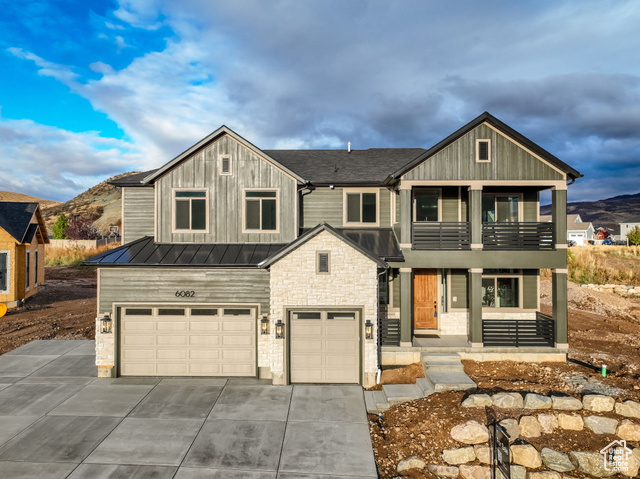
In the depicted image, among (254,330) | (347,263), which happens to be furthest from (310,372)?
(347,263)

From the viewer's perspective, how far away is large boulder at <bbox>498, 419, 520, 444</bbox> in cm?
771

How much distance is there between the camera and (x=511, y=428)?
7.79 meters

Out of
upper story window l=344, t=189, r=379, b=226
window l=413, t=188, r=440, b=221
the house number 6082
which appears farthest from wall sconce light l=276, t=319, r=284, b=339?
window l=413, t=188, r=440, b=221

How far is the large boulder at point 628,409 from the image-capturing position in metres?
8.20

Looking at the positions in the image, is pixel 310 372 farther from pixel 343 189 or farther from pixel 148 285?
pixel 343 189

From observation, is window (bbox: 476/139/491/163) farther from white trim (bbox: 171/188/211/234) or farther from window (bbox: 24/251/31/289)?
window (bbox: 24/251/31/289)

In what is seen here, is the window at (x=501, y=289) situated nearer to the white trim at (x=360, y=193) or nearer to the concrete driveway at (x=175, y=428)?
the white trim at (x=360, y=193)

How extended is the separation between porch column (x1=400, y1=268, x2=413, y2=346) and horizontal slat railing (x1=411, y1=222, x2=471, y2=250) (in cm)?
112

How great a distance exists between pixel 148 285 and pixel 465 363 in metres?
10.4

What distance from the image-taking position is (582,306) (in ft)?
69.7

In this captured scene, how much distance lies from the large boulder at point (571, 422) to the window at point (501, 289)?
6.52 m

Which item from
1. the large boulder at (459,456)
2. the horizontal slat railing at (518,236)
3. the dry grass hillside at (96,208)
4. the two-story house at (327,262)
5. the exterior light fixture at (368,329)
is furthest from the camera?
the dry grass hillside at (96,208)

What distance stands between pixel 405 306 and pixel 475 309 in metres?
2.38

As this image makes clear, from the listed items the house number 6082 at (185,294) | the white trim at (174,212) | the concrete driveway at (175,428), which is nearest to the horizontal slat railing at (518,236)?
the concrete driveway at (175,428)
